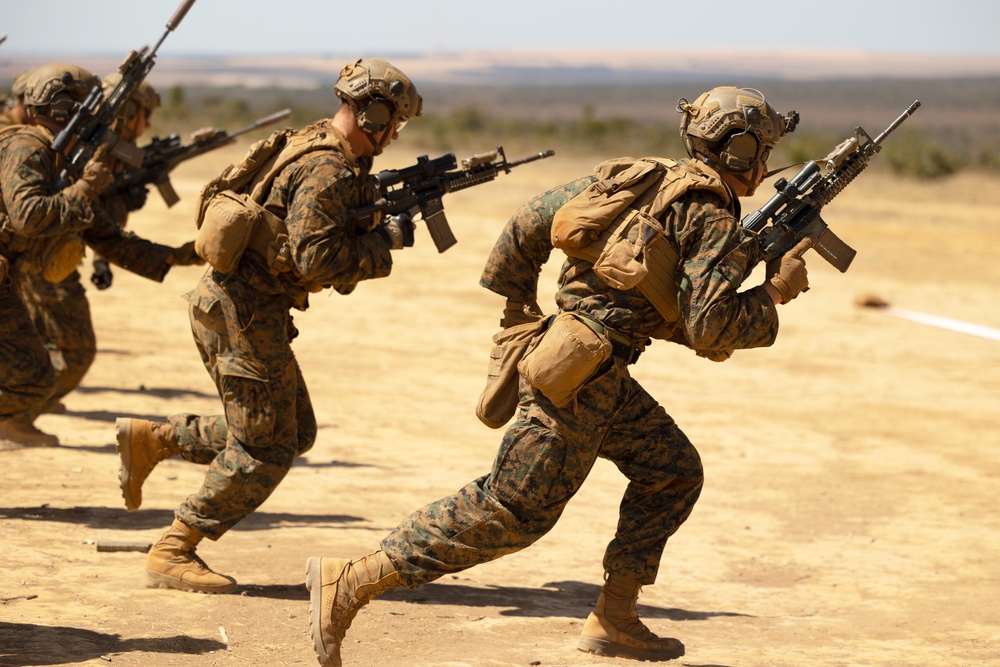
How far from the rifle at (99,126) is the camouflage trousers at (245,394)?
5.63 feet

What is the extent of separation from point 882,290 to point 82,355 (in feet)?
39.8

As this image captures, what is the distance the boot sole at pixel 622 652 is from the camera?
17.0 ft

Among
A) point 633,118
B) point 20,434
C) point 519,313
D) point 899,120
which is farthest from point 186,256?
point 633,118

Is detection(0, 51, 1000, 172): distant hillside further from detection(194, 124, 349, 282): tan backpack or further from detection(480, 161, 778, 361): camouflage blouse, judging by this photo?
detection(480, 161, 778, 361): camouflage blouse

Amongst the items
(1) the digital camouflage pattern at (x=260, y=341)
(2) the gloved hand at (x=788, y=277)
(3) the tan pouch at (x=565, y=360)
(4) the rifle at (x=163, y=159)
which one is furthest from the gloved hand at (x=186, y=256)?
(2) the gloved hand at (x=788, y=277)

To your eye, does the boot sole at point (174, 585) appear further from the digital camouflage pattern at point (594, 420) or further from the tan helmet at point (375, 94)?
the tan helmet at point (375, 94)

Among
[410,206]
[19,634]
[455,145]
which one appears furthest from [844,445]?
[455,145]

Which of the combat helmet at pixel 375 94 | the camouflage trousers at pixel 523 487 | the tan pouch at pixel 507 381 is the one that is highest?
the combat helmet at pixel 375 94

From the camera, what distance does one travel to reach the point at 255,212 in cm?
560

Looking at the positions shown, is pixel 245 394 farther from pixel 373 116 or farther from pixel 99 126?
pixel 99 126

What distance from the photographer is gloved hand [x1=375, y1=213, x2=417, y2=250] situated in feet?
19.0

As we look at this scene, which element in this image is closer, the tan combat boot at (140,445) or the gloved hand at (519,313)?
the gloved hand at (519,313)

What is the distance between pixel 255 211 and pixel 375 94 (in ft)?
2.35

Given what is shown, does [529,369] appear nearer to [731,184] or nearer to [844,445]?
[731,184]
